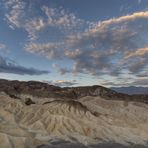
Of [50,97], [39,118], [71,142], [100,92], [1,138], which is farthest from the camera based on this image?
[100,92]

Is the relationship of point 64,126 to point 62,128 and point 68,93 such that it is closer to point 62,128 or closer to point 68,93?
point 62,128

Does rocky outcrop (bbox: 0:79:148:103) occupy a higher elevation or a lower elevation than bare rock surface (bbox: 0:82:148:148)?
higher

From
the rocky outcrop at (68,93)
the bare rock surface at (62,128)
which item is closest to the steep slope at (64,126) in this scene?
the bare rock surface at (62,128)

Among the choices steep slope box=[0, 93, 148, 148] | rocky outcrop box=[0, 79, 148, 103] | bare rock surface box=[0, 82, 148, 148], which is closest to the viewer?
bare rock surface box=[0, 82, 148, 148]

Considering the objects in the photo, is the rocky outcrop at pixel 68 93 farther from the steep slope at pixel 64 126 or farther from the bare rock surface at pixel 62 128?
the steep slope at pixel 64 126

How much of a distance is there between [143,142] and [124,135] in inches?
237

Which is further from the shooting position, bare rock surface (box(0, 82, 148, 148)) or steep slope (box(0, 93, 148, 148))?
steep slope (box(0, 93, 148, 148))

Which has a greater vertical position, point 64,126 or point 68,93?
point 68,93

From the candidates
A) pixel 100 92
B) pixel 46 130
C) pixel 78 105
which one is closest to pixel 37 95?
pixel 100 92

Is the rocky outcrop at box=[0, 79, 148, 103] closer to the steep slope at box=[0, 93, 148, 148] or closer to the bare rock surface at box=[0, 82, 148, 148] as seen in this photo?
the bare rock surface at box=[0, 82, 148, 148]

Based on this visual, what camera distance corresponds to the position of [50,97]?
170375mm

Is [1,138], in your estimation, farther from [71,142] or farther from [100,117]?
[100,117]

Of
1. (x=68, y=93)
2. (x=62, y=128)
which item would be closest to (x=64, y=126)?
(x=62, y=128)

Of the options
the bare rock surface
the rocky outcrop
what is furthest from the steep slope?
the rocky outcrop
